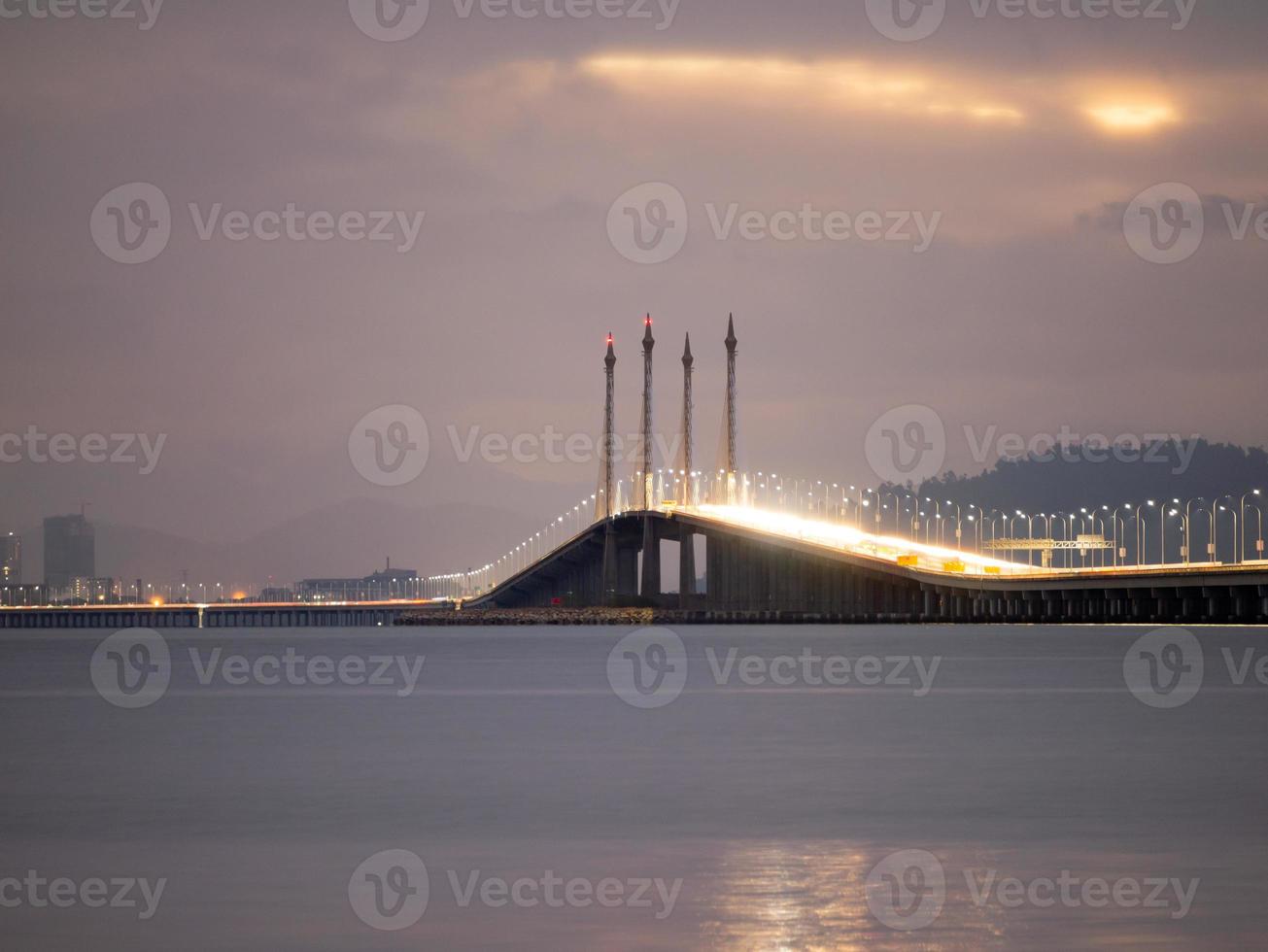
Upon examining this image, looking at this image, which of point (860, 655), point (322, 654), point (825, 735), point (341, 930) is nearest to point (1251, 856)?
point (341, 930)

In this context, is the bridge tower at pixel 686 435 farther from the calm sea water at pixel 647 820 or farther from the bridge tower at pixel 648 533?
the calm sea water at pixel 647 820

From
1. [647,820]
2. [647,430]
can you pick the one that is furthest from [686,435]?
[647,820]

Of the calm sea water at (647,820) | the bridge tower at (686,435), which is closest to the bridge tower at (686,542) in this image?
the bridge tower at (686,435)

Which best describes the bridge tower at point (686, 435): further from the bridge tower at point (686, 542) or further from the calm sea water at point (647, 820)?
the calm sea water at point (647, 820)

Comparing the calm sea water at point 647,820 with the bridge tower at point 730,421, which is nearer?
the calm sea water at point 647,820

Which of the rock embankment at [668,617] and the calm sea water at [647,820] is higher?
the calm sea water at [647,820]

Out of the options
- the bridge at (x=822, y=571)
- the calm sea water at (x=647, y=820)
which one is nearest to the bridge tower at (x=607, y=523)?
the bridge at (x=822, y=571)

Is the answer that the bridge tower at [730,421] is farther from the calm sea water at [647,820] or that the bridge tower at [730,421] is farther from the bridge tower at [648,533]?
the calm sea water at [647,820]

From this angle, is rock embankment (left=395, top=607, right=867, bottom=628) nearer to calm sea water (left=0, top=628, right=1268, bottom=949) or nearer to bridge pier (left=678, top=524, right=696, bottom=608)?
bridge pier (left=678, top=524, right=696, bottom=608)

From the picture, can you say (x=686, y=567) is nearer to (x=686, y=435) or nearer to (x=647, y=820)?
(x=686, y=435)

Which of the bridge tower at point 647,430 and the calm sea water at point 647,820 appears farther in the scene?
the bridge tower at point 647,430
